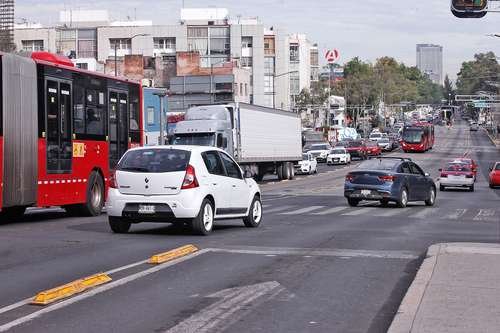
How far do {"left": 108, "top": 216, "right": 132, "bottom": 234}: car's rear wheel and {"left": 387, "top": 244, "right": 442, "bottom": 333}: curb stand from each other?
6.54m

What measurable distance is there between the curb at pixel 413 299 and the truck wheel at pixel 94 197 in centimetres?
1125

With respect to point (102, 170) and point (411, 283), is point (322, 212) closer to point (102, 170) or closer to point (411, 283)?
point (102, 170)

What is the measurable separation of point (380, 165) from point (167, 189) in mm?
14346

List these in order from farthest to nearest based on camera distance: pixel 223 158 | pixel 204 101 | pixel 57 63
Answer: pixel 204 101 → pixel 57 63 → pixel 223 158

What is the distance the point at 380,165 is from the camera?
2980 cm

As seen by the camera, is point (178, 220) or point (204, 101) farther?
point (204, 101)

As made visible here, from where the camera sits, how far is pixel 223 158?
60.1 ft

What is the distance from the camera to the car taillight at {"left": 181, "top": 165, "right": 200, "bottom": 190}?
16.7 metres

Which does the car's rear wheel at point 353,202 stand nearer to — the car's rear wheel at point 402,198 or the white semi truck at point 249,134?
the car's rear wheel at point 402,198

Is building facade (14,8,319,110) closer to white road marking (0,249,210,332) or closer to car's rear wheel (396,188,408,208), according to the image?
car's rear wheel (396,188,408,208)

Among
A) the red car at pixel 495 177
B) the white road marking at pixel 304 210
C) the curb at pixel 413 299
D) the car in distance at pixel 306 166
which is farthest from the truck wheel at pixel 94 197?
the car in distance at pixel 306 166

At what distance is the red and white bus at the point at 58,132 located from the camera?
1878 centimetres

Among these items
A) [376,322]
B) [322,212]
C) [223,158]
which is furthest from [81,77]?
[376,322]

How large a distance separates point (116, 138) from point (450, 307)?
16.2m
